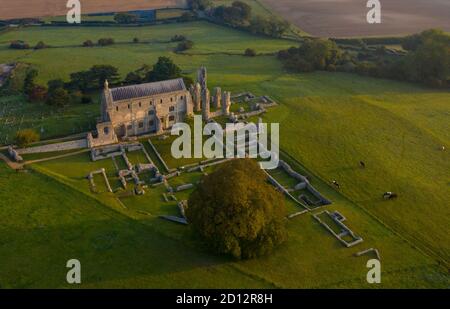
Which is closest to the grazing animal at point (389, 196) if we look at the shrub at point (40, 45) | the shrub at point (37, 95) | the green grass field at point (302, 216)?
the green grass field at point (302, 216)

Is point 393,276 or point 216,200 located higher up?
point 216,200

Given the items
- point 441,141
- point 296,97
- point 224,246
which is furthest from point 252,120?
point 224,246

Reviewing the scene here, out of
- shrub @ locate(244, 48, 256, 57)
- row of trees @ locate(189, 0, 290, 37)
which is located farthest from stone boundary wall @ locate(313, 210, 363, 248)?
row of trees @ locate(189, 0, 290, 37)

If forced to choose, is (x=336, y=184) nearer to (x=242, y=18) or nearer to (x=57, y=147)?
(x=57, y=147)

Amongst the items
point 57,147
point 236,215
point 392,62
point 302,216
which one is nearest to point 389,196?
point 302,216

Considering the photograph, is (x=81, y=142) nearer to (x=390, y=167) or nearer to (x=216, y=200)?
(x=216, y=200)

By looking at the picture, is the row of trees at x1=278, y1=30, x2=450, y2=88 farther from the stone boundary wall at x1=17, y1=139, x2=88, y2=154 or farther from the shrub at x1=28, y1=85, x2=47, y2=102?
the stone boundary wall at x1=17, y1=139, x2=88, y2=154
